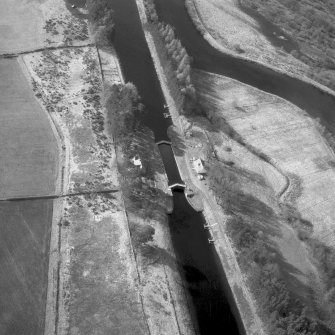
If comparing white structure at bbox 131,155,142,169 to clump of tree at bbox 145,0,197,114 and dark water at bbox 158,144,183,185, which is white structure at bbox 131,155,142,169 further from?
clump of tree at bbox 145,0,197,114

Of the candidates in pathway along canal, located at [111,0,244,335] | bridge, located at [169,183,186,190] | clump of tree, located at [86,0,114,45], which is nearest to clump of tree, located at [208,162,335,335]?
pathway along canal, located at [111,0,244,335]

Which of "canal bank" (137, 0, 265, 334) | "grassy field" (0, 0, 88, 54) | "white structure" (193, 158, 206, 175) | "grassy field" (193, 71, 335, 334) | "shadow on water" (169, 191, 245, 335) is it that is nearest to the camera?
"shadow on water" (169, 191, 245, 335)

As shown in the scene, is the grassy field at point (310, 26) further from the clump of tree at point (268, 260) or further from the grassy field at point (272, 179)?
the clump of tree at point (268, 260)

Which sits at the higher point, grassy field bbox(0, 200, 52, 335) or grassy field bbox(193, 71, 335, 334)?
grassy field bbox(193, 71, 335, 334)

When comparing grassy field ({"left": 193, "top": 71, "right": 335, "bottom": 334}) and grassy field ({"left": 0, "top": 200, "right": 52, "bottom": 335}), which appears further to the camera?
grassy field ({"left": 193, "top": 71, "right": 335, "bottom": 334})

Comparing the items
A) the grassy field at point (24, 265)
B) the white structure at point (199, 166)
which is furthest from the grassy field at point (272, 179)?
the grassy field at point (24, 265)

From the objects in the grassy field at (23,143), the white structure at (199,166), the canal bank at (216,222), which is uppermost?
the white structure at (199,166)

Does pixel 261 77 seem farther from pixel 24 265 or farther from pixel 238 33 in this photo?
pixel 24 265
